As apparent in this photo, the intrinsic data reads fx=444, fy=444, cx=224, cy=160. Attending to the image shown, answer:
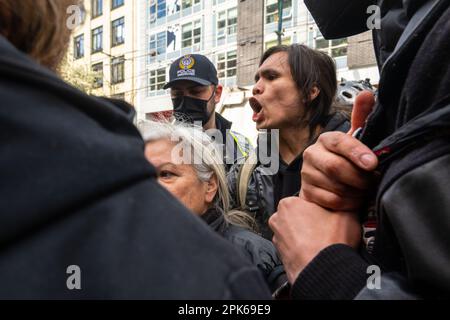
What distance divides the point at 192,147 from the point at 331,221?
142 centimetres

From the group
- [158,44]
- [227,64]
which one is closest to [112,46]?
[158,44]

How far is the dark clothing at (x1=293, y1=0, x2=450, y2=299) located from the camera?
0.71 m

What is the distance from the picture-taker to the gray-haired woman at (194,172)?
7.26 feet

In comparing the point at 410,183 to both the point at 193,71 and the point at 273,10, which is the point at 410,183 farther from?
the point at 273,10

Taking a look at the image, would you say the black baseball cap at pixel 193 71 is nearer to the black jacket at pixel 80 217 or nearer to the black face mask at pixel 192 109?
the black face mask at pixel 192 109

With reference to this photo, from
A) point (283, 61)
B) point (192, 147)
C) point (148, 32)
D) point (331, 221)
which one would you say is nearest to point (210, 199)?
point (192, 147)

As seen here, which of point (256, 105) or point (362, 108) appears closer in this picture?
point (362, 108)

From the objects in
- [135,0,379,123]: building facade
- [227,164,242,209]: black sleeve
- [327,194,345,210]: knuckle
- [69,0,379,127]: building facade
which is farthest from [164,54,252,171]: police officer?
[69,0,379,127]: building facade

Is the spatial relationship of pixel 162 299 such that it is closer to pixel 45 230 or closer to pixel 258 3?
pixel 45 230

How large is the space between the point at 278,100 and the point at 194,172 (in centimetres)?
73

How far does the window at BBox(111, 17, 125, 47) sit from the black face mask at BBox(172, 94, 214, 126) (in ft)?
77.2

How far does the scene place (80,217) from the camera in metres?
0.55

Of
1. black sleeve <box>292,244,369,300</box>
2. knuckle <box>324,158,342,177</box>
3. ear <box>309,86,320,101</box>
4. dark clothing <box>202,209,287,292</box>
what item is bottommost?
dark clothing <box>202,209,287,292</box>

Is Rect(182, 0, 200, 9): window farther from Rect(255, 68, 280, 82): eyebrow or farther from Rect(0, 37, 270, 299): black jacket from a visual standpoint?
Rect(0, 37, 270, 299): black jacket
